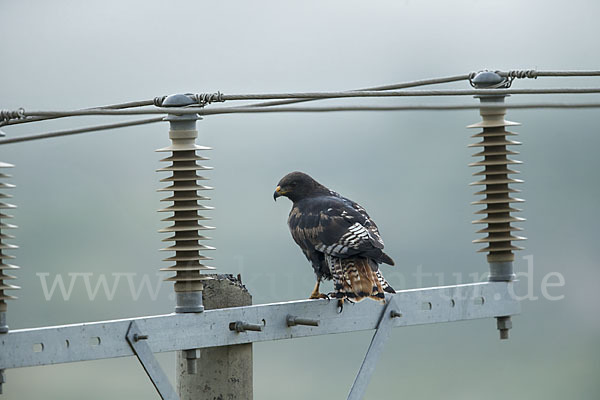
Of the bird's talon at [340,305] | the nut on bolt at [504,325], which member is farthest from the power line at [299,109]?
the nut on bolt at [504,325]

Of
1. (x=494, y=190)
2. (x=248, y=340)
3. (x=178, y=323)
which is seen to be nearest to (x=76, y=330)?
(x=178, y=323)

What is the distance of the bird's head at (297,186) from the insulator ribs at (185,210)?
2020 mm

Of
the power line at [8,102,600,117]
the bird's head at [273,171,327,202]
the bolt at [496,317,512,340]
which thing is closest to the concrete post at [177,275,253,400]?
the power line at [8,102,600,117]

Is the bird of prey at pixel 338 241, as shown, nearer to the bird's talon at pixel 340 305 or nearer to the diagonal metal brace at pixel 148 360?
the bird's talon at pixel 340 305

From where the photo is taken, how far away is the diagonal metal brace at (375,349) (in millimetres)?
4914

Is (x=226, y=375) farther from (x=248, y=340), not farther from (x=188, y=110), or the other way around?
(x=188, y=110)

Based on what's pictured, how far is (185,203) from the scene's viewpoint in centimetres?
469

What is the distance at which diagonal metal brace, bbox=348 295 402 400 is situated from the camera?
16.1 ft

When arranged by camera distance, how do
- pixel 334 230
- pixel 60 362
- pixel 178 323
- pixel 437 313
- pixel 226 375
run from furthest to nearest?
pixel 334 230
pixel 437 313
pixel 226 375
pixel 178 323
pixel 60 362

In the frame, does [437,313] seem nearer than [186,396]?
No

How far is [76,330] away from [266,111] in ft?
3.66

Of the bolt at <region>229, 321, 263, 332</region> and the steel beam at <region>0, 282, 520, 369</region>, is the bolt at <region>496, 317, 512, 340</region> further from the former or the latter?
the bolt at <region>229, 321, 263, 332</region>

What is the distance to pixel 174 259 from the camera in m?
4.65

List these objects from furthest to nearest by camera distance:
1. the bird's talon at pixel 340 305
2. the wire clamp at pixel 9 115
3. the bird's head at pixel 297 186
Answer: the bird's head at pixel 297 186 < the bird's talon at pixel 340 305 < the wire clamp at pixel 9 115
